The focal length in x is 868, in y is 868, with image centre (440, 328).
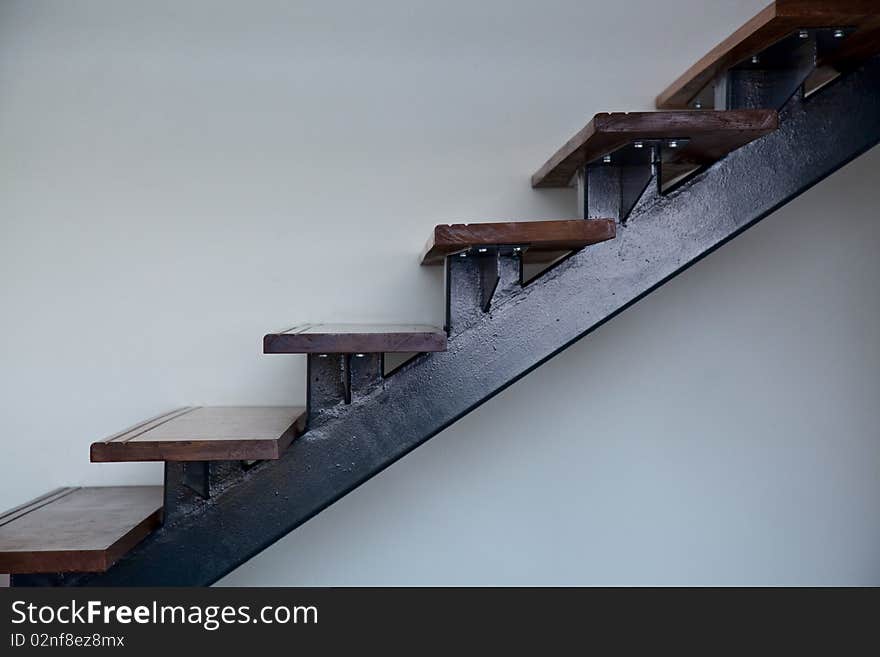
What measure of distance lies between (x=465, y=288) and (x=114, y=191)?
46.0 inches

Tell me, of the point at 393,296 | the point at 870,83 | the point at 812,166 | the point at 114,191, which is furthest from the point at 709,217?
the point at 114,191

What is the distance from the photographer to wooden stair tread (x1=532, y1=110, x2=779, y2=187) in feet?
5.85

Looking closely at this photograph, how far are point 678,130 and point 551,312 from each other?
1.54ft

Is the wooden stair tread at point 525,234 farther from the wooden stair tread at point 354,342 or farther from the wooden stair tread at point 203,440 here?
the wooden stair tread at point 203,440

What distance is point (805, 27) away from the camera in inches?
71.0

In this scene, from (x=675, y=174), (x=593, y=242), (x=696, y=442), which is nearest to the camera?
(x=593, y=242)

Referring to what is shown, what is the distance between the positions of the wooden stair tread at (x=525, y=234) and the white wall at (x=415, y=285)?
0.67 m

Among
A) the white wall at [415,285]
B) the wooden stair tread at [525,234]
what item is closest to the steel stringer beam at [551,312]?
the wooden stair tread at [525,234]

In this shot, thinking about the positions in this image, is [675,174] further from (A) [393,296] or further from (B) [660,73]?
(A) [393,296]

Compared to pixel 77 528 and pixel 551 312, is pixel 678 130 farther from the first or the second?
pixel 77 528

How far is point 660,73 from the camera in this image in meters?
2.55

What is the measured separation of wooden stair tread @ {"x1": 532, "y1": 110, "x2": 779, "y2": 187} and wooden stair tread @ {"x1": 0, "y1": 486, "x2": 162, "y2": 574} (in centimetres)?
128

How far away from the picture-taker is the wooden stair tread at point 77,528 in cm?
168

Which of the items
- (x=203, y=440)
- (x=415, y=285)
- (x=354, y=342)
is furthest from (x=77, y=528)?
(x=415, y=285)
